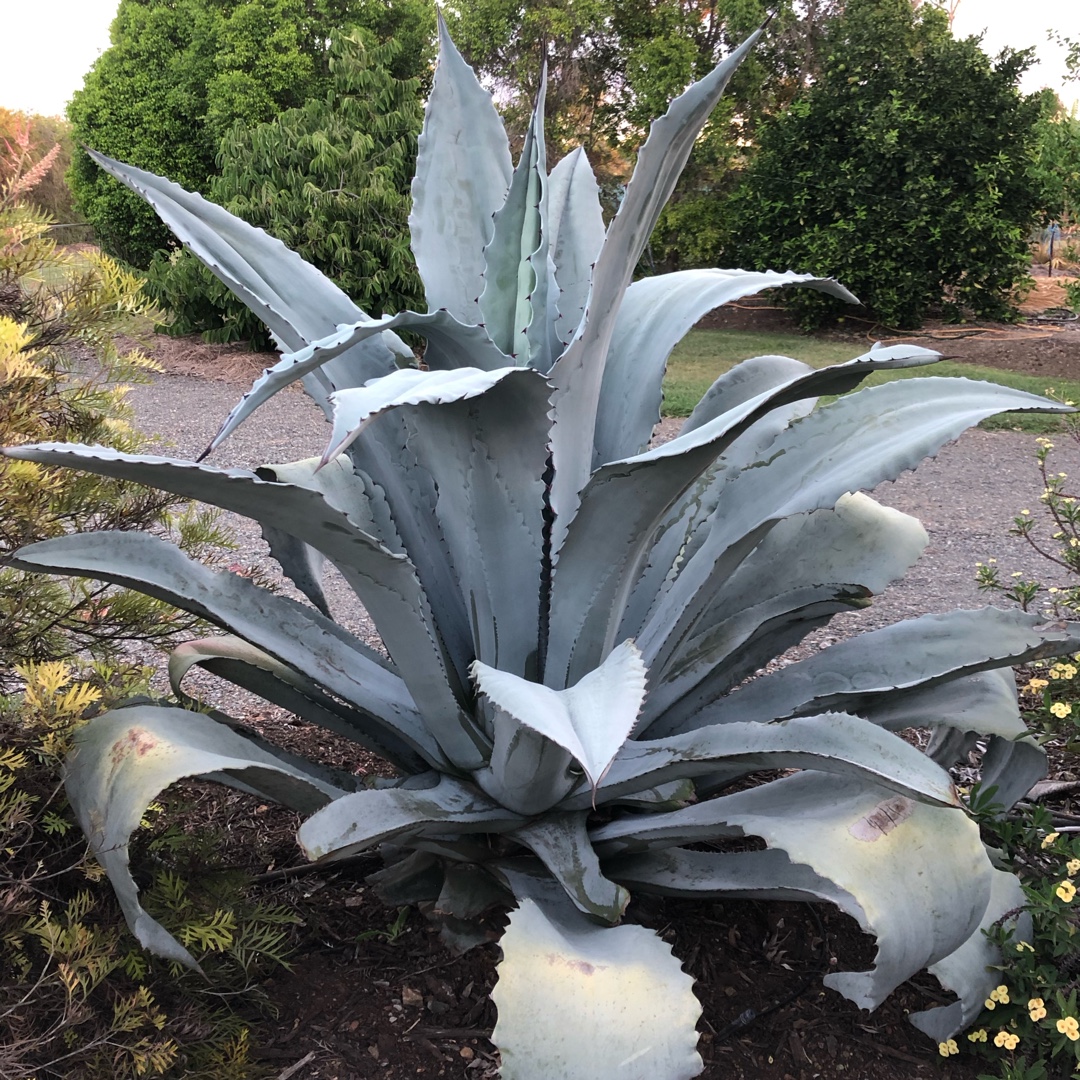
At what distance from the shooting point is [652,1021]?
3.37 ft

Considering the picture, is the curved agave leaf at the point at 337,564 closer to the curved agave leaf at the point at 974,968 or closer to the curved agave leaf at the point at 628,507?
the curved agave leaf at the point at 628,507

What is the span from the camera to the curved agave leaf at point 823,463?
1.28 m

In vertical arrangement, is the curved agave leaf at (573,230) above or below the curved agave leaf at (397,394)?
above

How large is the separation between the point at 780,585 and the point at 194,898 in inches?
40.2

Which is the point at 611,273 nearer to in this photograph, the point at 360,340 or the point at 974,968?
the point at 360,340

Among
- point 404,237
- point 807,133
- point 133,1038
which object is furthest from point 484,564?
point 807,133

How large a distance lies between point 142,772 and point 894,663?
41.4 inches

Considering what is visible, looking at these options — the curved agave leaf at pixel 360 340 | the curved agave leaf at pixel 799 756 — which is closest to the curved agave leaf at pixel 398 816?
the curved agave leaf at pixel 799 756

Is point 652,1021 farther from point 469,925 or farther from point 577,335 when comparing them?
point 577,335

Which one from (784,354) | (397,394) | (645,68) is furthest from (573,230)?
(645,68)

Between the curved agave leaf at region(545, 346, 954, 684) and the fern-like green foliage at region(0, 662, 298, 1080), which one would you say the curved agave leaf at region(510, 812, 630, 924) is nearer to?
the curved agave leaf at region(545, 346, 954, 684)

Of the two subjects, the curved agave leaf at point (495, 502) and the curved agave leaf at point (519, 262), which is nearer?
the curved agave leaf at point (495, 502)

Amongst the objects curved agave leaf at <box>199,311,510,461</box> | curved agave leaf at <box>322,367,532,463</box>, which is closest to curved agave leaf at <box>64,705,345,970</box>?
A: curved agave leaf at <box>199,311,510,461</box>

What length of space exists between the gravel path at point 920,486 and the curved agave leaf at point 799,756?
4.07 ft
